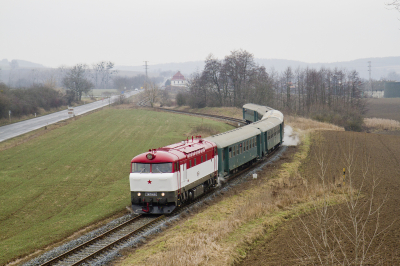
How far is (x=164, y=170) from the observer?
683 inches

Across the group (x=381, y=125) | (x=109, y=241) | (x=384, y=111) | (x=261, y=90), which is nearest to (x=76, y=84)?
(x=261, y=90)

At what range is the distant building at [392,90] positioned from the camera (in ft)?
438

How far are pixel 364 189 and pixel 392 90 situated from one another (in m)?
131

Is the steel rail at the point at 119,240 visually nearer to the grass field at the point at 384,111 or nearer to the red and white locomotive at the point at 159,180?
the red and white locomotive at the point at 159,180

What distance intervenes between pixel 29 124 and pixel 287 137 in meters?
43.1

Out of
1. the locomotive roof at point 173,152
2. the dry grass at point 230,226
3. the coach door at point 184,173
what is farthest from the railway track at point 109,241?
the locomotive roof at point 173,152

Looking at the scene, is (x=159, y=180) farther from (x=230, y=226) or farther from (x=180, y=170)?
(x=230, y=226)

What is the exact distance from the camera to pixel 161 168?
57.1 feet

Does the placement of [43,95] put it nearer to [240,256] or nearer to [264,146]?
[264,146]

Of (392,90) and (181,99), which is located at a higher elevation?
(392,90)

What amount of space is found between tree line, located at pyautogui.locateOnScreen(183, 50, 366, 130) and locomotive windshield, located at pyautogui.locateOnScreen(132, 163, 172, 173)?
51678 millimetres

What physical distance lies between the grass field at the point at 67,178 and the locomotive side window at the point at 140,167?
3311 mm

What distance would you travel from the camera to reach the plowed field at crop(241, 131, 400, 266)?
1188cm

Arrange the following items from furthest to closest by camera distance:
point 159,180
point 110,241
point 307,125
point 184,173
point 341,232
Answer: point 307,125 < point 184,173 < point 159,180 < point 110,241 < point 341,232
